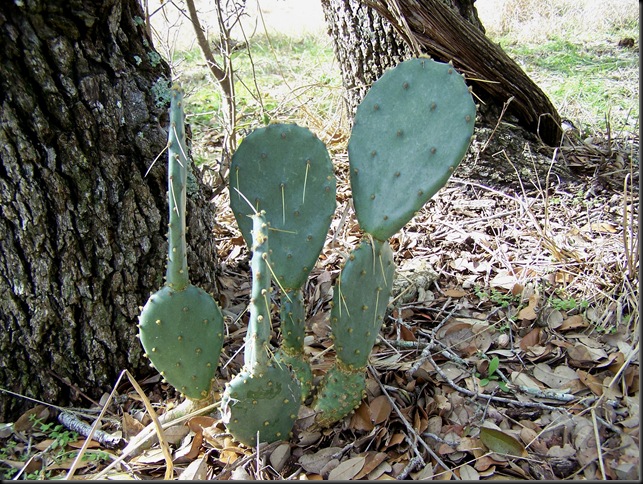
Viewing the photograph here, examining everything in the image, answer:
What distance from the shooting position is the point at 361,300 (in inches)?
59.5

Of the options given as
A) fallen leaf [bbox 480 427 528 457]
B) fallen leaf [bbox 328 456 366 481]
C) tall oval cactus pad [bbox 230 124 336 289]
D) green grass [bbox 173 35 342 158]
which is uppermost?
green grass [bbox 173 35 342 158]

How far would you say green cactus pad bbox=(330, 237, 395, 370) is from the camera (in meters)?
1.49

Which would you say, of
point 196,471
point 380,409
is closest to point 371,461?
point 380,409

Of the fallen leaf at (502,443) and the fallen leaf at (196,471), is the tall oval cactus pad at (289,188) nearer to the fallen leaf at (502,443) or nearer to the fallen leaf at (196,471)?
the fallen leaf at (196,471)

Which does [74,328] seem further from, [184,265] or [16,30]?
[16,30]

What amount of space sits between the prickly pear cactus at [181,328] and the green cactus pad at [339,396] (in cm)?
32

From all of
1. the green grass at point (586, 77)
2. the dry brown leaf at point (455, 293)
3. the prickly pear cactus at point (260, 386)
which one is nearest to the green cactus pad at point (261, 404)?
the prickly pear cactus at point (260, 386)

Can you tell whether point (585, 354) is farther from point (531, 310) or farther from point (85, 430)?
point (85, 430)

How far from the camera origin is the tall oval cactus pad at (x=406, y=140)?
145 cm

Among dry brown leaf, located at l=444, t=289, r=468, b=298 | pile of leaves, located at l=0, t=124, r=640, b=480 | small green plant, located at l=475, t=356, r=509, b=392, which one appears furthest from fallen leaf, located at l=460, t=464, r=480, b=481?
dry brown leaf, located at l=444, t=289, r=468, b=298

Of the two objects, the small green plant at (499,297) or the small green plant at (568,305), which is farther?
the small green plant at (499,297)

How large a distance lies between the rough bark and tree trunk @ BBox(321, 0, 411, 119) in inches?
6.4

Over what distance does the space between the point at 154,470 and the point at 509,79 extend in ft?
7.10

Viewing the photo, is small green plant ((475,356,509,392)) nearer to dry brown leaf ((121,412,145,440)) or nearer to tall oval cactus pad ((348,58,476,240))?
tall oval cactus pad ((348,58,476,240))
